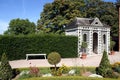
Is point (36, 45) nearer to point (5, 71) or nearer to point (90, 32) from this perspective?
point (90, 32)

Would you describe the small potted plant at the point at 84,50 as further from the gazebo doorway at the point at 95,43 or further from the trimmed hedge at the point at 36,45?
the gazebo doorway at the point at 95,43

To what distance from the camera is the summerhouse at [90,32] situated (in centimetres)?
3082

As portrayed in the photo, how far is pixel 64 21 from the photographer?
41969 millimetres

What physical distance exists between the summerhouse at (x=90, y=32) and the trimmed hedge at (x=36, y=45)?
187 cm

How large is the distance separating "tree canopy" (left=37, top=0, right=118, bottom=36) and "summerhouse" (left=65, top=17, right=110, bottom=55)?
903cm

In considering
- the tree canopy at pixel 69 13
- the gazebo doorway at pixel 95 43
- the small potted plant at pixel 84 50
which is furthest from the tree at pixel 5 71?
the tree canopy at pixel 69 13

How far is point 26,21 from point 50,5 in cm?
1334

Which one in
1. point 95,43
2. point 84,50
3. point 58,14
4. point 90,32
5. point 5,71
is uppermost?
point 58,14

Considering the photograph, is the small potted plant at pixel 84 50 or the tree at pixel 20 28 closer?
the small potted plant at pixel 84 50

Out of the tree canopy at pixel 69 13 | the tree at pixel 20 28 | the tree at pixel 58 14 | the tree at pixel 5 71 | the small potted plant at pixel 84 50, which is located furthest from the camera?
the tree at pixel 20 28

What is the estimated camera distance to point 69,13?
42.7 meters

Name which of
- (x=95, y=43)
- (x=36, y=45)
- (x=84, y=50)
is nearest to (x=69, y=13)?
(x=95, y=43)

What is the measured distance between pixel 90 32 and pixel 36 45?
8.21 m

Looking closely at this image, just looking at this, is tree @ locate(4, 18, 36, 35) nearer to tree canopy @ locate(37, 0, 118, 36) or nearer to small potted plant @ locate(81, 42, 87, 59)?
tree canopy @ locate(37, 0, 118, 36)
